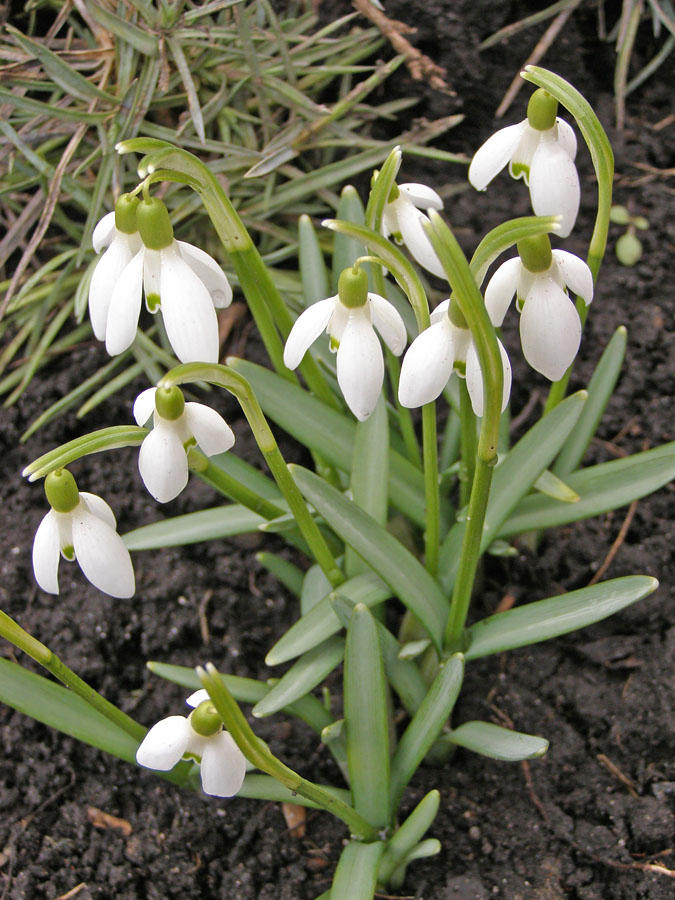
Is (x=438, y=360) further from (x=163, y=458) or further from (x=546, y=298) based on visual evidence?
(x=163, y=458)

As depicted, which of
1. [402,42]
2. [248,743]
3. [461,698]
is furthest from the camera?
[402,42]

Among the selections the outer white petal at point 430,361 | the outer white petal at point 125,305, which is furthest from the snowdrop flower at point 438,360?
the outer white petal at point 125,305

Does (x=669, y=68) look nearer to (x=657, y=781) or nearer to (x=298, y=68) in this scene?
(x=298, y=68)

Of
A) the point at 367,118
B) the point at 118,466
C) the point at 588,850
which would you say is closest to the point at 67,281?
the point at 118,466

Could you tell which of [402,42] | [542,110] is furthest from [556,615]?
[402,42]

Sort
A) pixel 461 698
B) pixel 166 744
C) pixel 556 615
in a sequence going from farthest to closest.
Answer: pixel 461 698
pixel 556 615
pixel 166 744

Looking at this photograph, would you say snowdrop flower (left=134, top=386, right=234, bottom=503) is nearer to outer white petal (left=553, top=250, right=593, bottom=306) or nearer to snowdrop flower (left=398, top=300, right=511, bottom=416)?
snowdrop flower (left=398, top=300, right=511, bottom=416)
